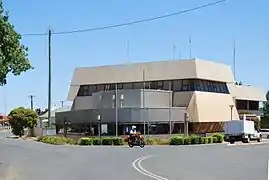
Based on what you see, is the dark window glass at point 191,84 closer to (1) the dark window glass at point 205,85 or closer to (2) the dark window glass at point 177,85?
(2) the dark window glass at point 177,85

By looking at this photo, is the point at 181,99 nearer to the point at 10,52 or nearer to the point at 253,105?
the point at 253,105

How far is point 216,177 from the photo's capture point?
19.2m

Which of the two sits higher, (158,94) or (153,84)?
(153,84)

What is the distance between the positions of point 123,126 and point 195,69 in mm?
14535

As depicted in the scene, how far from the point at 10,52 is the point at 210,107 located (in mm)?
66369

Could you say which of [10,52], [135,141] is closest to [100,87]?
[135,141]

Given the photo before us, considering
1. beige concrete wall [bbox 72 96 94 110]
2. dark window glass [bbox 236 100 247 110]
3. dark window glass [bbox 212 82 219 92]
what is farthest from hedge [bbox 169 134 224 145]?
dark window glass [bbox 236 100 247 110]

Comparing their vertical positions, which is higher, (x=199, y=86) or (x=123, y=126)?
(x=199, y=86)

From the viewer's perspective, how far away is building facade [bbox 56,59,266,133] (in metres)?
71.5

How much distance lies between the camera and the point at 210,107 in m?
80.3

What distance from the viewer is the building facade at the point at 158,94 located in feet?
235

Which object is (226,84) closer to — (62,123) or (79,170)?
(62,123)

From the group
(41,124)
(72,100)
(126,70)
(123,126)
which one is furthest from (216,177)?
(41,124)

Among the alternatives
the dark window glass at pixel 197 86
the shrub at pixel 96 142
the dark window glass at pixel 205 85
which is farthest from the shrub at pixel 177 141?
the dark window glass at pixel 205 85
